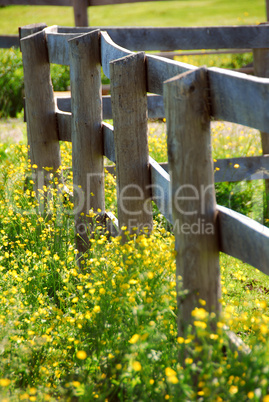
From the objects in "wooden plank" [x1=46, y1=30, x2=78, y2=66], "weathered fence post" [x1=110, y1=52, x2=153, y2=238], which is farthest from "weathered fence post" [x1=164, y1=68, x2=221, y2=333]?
"wooden plank" [x1=46, y1=30, x2=78, y2=66]

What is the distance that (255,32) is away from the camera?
4.88m

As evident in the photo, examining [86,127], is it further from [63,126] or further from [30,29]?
[30,29]

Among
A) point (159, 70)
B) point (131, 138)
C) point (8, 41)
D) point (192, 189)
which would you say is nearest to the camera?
point (192, 189)

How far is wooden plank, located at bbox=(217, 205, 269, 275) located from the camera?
1.92 metres

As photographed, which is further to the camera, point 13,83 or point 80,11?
point 13,83

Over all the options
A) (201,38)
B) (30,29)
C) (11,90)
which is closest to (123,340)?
(30,29)

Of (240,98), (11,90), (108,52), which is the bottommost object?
(11,90)

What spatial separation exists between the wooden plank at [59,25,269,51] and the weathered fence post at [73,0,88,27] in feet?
11.8

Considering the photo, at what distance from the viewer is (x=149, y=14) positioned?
3641 centimetres

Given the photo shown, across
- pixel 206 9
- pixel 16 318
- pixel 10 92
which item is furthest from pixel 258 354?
pixel 206 9

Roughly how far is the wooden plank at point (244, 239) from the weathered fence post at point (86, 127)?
1.33 m

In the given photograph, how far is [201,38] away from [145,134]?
2559 mm

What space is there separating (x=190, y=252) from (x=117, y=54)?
1.42 m

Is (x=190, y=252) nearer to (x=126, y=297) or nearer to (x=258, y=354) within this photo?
(x=126, y=297)
